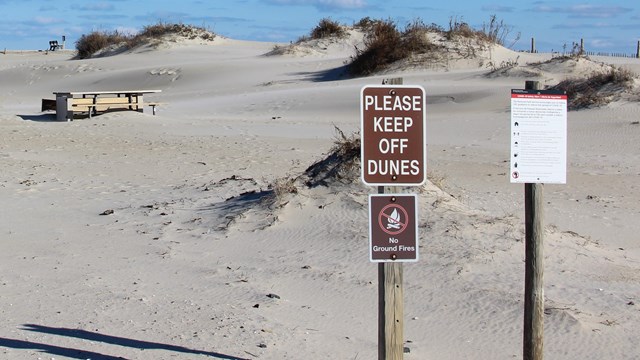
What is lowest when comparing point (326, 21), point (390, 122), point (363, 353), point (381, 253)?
point (363, 353)

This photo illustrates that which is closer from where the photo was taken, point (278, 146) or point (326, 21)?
point (278, 146)

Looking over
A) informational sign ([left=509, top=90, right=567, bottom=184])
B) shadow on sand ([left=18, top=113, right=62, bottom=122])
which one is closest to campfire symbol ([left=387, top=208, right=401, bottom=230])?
informational sign ([left=509, top=90, right=567, bottom=184])

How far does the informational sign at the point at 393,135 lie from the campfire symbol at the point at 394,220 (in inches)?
5.9

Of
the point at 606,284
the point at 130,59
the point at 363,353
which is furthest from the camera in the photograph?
the point at 130,59

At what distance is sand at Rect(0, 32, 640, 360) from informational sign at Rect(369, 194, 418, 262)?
1.45 m

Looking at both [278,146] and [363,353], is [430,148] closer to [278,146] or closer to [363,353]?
[278,146]

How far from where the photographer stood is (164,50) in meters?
46.0

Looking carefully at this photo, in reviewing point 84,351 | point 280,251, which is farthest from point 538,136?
point 280,251

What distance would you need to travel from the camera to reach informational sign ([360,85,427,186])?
499cm

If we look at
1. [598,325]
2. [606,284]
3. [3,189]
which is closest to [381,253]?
[598,325]

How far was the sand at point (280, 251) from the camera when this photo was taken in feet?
22.0

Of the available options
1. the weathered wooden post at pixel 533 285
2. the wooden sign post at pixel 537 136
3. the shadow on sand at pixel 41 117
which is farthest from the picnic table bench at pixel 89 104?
the wooden sign post at pixel 537 136

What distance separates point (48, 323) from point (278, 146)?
12.1 metres

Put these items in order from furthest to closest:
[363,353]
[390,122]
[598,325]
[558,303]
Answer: [558,303] < [598,325] < [363,353] < [390,122]
